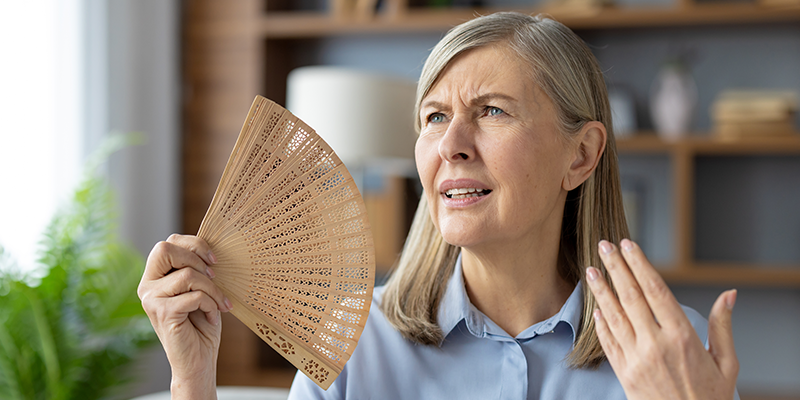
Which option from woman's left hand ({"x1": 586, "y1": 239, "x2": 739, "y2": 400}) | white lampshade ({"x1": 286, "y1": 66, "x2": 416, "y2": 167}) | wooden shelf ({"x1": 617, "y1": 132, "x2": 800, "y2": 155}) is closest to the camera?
woman's left hand ({"x1": 586, "y1": 239, "x2": 739, "y2": 400})

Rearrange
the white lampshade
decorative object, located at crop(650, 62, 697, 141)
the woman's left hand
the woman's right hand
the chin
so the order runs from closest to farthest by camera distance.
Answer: the woman's left hand, the woman's right hand, the chin, the white lampshade, decorative object, located at crop(650, 62, 697, 141)

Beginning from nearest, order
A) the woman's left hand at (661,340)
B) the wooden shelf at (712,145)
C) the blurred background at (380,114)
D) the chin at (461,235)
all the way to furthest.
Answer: the woman's left hand at (661,340)
the chin at (461,235)
the blurred background at (380,114)
the wooden shelf at (712,145)

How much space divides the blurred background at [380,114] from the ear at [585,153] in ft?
4.86

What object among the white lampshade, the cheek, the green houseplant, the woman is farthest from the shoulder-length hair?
the green houseplant

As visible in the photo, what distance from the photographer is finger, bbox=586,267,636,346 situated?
100 centimetres

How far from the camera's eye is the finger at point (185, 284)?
1.06 meters

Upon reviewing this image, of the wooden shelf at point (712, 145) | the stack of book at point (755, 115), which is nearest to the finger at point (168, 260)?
the wooden shelf at point (712, 145)

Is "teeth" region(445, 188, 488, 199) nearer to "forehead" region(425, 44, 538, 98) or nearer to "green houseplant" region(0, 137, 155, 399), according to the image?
"forehead" region(425, 44, 538, 98)

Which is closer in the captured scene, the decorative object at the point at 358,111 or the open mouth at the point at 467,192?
the open mouth at the point at 467,192

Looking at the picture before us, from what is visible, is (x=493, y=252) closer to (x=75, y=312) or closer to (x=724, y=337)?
(x=724, y=337)

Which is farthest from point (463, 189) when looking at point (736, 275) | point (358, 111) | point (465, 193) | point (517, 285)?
point (736, 275)

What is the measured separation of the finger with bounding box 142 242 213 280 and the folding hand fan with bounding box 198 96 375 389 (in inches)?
1.8

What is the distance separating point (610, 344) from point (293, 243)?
54cm

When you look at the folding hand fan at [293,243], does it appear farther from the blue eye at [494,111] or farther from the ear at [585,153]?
the ear at [585,153]
